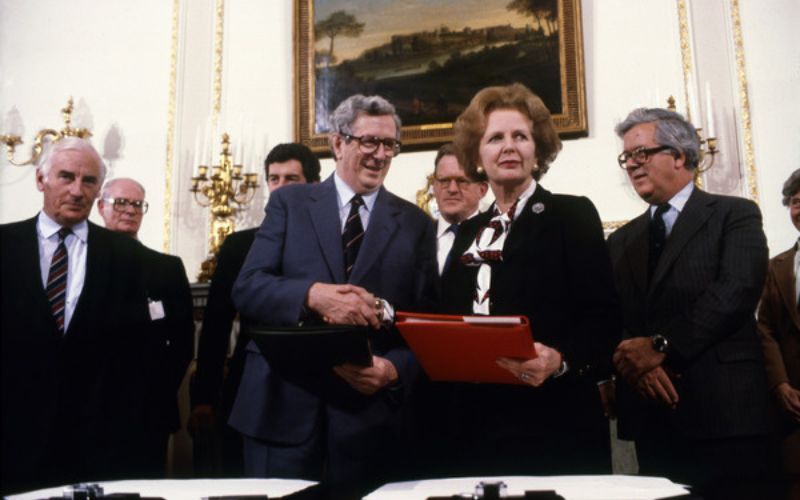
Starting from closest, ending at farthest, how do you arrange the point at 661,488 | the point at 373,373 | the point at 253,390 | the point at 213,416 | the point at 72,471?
1. the point at 661,488
2. the point at 373,373
3. the point at 253,390
4. the point at 72,471
5. the point at 213,416

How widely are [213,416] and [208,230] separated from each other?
2.25 metres

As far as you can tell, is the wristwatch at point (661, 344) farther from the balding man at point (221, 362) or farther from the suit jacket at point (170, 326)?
the suit jacket at point (170, 326)

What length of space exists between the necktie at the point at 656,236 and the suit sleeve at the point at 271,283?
4.06 ft

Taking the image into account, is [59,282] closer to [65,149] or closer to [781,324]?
[65,149]

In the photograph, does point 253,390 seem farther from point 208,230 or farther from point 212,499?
point 208,230

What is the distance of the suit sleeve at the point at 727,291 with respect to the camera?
2359 mm

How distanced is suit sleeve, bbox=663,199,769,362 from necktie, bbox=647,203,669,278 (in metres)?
0.18

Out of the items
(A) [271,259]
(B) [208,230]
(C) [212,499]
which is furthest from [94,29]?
(C) [212,499]

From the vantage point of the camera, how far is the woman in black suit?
1.88 m

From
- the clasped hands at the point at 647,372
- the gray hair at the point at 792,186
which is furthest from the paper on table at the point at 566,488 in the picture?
the gray hair at the point at 792,186

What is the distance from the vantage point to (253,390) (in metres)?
2.15

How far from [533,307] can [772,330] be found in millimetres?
1918

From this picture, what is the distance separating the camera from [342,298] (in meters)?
2.00

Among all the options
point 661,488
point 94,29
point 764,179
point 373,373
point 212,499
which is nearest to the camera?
point 212,499
